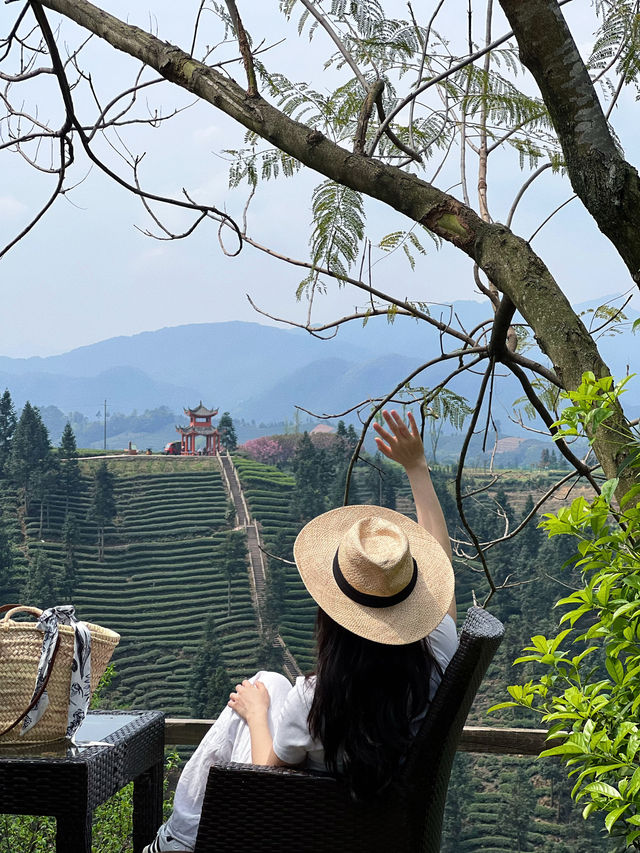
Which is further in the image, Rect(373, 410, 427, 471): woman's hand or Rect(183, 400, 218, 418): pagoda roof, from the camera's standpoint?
Rect(183, 400, 218, 418): pagoda roof

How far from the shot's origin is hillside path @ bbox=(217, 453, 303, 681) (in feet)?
74.1

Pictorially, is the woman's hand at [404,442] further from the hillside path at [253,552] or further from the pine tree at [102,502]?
the pine tree at [102,502]

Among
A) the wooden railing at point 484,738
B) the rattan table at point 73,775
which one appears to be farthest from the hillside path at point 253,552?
the rattan table at point 73,775

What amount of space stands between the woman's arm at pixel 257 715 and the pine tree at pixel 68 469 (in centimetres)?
2662

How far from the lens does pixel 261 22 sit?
7.01 feet

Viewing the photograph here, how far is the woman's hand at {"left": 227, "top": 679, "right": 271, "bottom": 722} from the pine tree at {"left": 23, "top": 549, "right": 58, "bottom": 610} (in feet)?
74.2

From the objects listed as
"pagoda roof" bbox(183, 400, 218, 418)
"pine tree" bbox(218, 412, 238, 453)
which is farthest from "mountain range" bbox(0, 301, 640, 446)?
"pine tree" bbox(218, 412, 238, 453)

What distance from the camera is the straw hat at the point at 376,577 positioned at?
1.10m

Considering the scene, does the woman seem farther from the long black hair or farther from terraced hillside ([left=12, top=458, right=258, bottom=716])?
terraced hillside ([left=12, top=458, right=258, bottom=716])

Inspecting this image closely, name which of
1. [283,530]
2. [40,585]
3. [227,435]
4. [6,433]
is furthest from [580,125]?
[227,435]

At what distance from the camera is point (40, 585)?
23.1 meters

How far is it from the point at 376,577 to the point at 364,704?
0.16 m

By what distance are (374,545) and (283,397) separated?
59.7 meters

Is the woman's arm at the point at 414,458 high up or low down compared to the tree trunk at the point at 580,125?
down
